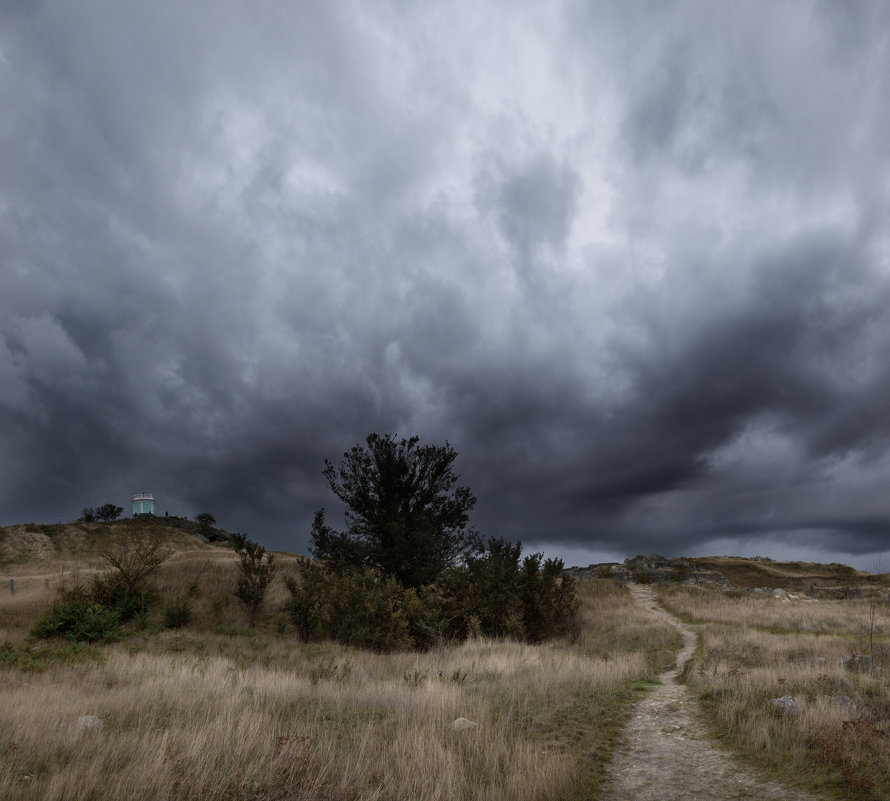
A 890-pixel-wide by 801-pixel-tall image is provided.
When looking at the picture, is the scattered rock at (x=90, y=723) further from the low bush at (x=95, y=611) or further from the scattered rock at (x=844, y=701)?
the low bush at (x=95, y=611)

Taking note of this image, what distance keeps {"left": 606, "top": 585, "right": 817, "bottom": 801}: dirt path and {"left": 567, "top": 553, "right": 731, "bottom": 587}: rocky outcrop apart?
3801 centimetres

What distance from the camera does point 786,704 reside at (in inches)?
353

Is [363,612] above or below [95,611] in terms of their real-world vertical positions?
below

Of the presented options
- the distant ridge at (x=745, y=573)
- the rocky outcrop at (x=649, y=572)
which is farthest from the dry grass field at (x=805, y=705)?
the distant ridge at (x=745, y=573)

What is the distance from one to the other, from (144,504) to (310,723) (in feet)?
340

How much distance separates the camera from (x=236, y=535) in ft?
84.8

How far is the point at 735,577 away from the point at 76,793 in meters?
→ 79.5

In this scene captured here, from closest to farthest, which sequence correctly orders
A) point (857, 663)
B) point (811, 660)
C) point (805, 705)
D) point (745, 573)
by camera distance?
point (805, 705)
point (857, 663)
point (811, 660)
point (745, 573)

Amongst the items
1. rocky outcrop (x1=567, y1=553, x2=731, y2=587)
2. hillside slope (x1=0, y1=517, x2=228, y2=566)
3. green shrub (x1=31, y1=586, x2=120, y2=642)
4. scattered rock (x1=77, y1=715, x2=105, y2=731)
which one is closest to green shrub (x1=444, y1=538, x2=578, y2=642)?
green shrub (x1=31, y1=586, x2=120, y2=642)

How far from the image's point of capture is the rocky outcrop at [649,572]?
167 ft

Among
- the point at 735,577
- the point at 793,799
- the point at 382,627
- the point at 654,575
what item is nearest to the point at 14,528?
the point at 382,627

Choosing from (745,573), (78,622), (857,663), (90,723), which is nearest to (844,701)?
(857,663)

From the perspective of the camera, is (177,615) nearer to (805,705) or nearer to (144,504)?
(805,705)

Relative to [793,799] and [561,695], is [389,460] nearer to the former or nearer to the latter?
[561,695]
